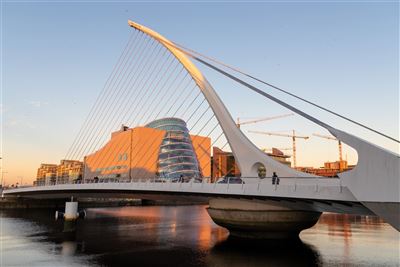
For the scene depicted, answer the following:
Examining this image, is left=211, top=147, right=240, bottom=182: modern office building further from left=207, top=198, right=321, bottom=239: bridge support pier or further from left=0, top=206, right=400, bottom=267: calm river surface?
left=207, top=198, right=321, bottom=239: bridge support pier

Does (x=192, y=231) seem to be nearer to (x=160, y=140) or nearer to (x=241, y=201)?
(x=241, y=201)

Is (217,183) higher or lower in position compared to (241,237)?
higher

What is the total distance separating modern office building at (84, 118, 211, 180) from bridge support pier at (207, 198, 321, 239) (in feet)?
157

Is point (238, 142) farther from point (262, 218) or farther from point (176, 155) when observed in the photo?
point (176, 155)

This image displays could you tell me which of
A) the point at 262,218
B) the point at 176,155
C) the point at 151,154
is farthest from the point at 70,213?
the point at 151,154

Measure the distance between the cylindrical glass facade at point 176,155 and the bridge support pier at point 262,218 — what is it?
48115mm

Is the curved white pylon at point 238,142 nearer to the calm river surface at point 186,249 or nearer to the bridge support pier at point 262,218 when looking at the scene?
the bridge support pier at point 262,218

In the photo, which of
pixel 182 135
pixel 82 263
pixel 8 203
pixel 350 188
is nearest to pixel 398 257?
pixel 350 188

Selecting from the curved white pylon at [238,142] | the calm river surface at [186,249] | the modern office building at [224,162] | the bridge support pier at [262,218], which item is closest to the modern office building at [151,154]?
the modern office building at [224,162]

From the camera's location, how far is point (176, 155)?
85.2m

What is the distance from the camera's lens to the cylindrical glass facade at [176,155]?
7919 cm

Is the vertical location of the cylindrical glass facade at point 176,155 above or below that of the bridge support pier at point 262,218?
above

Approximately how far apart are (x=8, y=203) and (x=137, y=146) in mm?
34719

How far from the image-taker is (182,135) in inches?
3497
